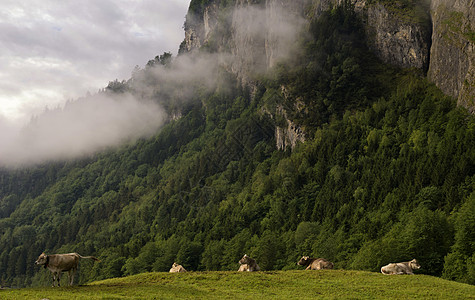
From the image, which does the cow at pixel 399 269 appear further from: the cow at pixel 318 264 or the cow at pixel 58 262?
the cow at pixel 58 262

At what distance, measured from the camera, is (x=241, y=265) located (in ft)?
144

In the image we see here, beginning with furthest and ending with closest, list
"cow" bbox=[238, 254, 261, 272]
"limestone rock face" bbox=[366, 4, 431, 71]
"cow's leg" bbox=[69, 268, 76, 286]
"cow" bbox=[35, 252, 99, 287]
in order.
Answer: "limestone rock face" bbox=[366, 4, 431, 71] → "cow" bbox=[238, 254, 261, 272] → "cow's leg" bbox=[69, 268, 76, 286] → "cow" bbox=[35, 252, 99, 287]

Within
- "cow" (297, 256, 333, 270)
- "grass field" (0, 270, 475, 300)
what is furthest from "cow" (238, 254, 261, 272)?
"cow" (297, 256, 333, 270)

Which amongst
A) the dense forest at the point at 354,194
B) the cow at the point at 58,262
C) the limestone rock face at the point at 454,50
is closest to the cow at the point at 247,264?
the cow at the point at 58,262

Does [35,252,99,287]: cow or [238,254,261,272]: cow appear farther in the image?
[238,254,261,272]: cow

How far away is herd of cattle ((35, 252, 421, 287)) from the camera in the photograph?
33.7 metres

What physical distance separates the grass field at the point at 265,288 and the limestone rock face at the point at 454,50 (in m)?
109

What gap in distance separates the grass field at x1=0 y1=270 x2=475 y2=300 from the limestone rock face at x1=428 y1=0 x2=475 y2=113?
359 feet

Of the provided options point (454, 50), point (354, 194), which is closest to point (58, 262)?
point (354, 194)

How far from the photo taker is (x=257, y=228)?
146 metres

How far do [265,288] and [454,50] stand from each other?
136996 millimetres

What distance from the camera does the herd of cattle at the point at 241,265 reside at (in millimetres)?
33656

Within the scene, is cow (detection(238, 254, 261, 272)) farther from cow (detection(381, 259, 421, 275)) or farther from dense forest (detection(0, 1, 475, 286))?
dense forest (detection(0, 1, 475, 286))

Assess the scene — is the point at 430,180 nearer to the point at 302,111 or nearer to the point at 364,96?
the point at 364,96
